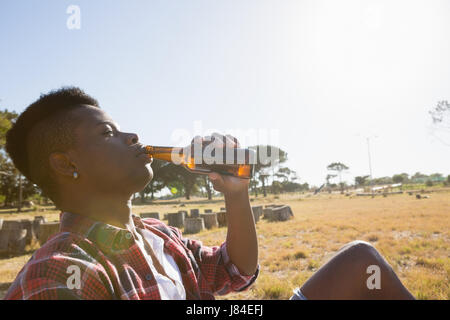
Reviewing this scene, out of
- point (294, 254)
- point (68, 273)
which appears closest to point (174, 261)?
point (68, 273)

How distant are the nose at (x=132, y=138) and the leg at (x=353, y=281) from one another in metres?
1.50

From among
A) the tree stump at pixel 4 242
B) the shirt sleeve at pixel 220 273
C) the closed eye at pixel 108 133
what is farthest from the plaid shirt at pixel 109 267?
the tree stump at pixel 4 242

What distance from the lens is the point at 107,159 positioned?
1724mm

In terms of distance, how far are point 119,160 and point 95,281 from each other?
29.6 inches

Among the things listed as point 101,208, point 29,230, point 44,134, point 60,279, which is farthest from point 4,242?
point 60,279

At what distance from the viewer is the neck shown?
5.54 ft

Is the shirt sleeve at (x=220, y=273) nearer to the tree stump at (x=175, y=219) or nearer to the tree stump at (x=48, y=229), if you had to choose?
the tree stump at (x=48, y=229)

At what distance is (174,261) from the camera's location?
1.81 meters

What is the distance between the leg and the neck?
130cm

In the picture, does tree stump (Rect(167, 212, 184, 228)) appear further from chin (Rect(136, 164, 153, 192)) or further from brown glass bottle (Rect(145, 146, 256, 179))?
chin (Rect(136, 164, 153, 192))

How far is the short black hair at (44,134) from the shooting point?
5.86 feet

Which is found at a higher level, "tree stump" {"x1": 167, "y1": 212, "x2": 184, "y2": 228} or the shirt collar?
the shirt collar

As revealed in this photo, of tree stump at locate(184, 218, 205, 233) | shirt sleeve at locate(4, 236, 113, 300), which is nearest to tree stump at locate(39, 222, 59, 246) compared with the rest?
tree stump at locate(184, 218, 205, 233)
